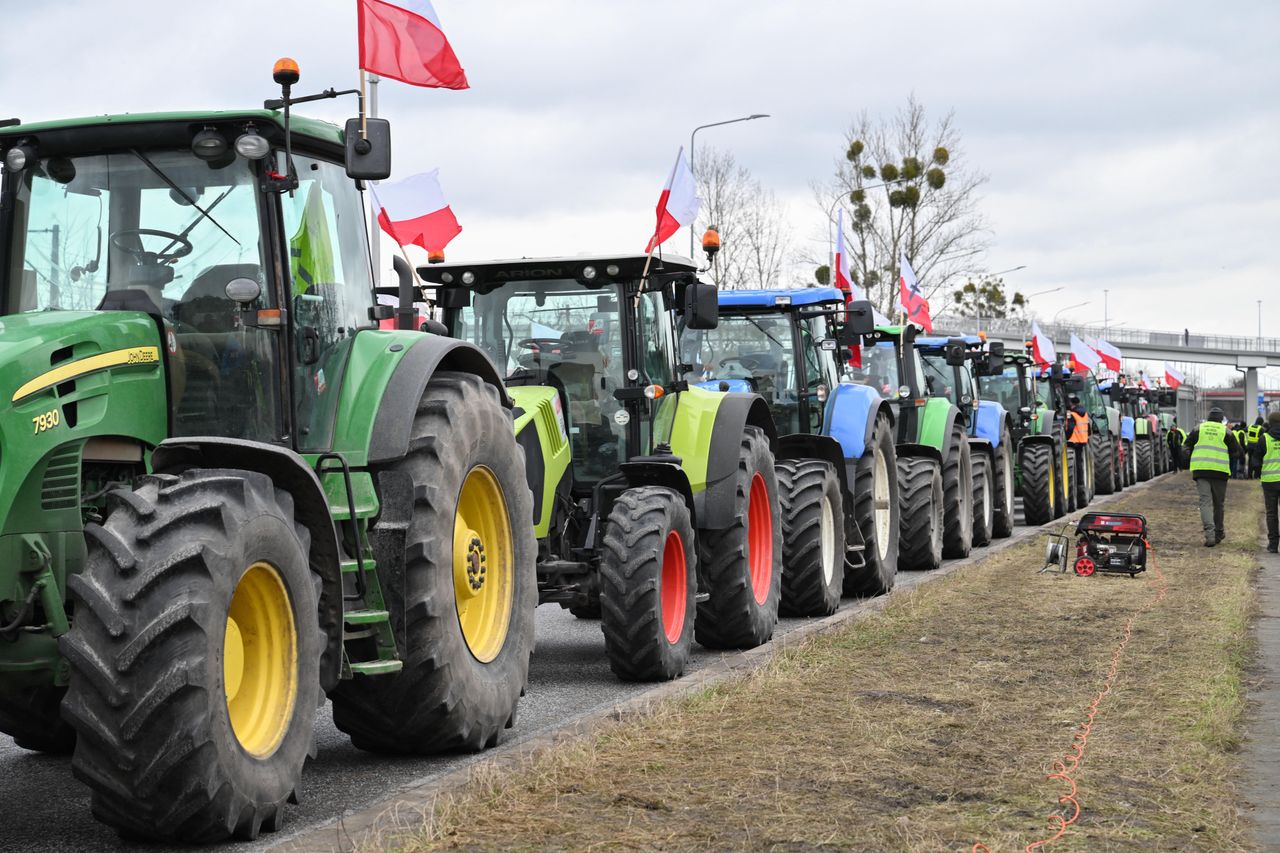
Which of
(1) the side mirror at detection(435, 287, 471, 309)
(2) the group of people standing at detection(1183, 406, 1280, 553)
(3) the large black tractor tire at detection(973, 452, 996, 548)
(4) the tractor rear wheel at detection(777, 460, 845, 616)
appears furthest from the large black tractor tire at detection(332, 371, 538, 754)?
(2) the group of people standing at detection(1183, 406, 1280, 553)

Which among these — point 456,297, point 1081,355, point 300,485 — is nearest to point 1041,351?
point 1081,355

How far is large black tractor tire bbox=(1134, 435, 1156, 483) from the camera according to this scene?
43.3 meters

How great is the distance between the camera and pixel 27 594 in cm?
524

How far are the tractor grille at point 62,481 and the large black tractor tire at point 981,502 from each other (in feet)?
51.1

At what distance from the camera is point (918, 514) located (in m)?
16.4

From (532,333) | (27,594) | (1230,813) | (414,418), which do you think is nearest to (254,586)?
(27,594)

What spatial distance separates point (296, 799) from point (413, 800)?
0.45 meters

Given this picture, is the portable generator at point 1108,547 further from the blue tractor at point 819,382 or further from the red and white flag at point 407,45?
the red and white flag at point 407,45

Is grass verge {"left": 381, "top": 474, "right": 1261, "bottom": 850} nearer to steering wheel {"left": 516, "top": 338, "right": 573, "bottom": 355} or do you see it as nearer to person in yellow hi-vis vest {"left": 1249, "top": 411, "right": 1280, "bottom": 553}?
steering wheel {"left": 516, "top": 338, "right": 573, "bottom": 355}

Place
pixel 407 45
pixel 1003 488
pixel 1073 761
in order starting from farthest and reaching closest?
1. pixel 1003 488
2. pixel 407 45
3. pixel 1073 761

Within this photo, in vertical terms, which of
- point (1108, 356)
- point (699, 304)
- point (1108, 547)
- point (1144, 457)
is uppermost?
point (1108, 356)

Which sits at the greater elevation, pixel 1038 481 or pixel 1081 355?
pixel 1081 355

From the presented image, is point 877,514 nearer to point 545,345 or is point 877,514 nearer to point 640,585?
point 545,345

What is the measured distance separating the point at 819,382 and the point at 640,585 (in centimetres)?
600
